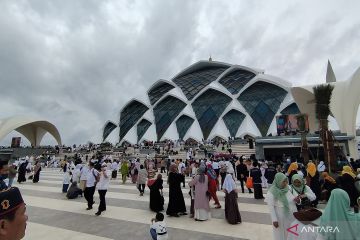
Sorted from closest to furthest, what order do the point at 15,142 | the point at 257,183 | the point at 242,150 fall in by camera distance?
the point at 257,183
the point at 242,150
the point at 15,142

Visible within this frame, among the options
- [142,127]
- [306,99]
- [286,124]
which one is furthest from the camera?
[142,127]

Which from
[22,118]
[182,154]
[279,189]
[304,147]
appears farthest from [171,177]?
[22,118]

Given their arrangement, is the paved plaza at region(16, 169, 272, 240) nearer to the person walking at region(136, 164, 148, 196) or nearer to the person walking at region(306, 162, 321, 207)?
the person walking at region(136, 164, 148, 196)

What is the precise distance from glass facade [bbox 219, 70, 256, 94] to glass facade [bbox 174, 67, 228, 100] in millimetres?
3437

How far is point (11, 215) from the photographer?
1.43 m

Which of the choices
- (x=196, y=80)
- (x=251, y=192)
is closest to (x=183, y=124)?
(x=196, y=80)

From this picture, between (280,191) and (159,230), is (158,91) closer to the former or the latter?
(159,230)

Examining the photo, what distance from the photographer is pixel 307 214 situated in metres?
2.67

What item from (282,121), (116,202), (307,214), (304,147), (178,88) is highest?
(178,88)

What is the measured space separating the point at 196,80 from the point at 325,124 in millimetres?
38890

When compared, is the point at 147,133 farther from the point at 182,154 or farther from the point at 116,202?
the point at 116,202

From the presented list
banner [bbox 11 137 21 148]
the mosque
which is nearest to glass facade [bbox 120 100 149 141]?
the mosque

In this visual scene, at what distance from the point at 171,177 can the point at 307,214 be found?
3791 millimetres

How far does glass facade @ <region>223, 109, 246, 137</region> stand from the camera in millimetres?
37781
